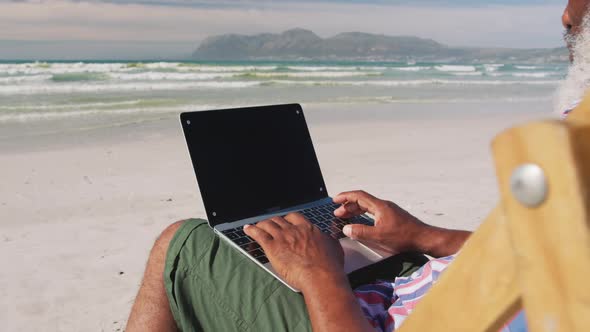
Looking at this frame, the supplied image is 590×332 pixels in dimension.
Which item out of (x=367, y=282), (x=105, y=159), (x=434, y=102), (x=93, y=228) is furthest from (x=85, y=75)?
(x=367, y=282)

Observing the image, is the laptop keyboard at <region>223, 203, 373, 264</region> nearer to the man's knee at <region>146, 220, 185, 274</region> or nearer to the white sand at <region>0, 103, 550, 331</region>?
the man's knee at <region>146, 220, 185, 274</region>

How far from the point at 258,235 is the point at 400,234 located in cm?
57

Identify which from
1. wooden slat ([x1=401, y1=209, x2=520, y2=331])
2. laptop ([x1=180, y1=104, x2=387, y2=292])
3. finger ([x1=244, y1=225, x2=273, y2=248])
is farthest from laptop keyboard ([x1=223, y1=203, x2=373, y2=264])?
wooden slat ([x1=401, y1=209, x2=520, y2=331])

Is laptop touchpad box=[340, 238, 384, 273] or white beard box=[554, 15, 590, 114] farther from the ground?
white beard box=[554, 15, 590, 114]

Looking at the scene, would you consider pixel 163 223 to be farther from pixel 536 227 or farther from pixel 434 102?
pixel 434 102

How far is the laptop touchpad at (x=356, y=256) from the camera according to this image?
1691 mm

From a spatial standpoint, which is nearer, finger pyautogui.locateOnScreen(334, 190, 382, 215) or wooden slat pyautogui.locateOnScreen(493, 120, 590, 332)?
wooden slat pyautogui.locateOnScreen(493, 120, 590, 332)

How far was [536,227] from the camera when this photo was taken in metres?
0.49

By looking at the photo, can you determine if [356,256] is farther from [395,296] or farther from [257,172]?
[257,172]

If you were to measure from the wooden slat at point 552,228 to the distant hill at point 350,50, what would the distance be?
5424cm

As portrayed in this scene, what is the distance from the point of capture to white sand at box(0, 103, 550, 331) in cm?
304

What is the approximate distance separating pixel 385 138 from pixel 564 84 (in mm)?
6271

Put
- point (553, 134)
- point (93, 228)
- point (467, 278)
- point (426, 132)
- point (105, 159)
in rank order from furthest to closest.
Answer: point (426, 132) → point (105, 159) → point (93, 228) → point (467, 278) → point (553, 134)

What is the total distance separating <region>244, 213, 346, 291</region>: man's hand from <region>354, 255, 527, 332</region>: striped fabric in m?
0.17
